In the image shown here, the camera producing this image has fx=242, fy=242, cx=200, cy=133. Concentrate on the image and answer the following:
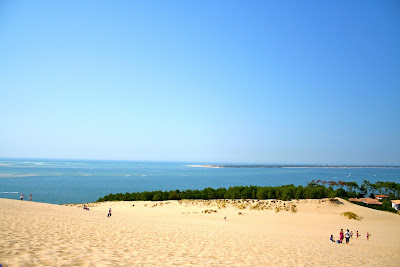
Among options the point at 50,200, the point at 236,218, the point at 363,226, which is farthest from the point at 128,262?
the point at 50,200

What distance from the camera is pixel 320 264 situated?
9.26 meters

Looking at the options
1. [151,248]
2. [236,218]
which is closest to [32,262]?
[151,248]

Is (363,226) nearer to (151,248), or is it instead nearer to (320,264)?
(320,264)

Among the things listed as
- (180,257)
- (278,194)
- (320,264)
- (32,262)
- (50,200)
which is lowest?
(50,200)

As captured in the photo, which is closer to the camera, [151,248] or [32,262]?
[32,262]

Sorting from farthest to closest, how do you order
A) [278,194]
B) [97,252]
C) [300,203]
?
[278,194] → [300,203] → [97,252]

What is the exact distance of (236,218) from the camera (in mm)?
28500

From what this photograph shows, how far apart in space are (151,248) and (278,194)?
35206 millimetres

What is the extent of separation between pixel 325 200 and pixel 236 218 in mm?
16393

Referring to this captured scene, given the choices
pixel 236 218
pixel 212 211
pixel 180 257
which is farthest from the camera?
pixel 212 211

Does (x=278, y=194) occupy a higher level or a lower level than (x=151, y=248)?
lower

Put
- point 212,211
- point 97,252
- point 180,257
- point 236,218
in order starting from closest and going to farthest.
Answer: point 97,252 → point 180,257 → point 236,218 → point 212,211

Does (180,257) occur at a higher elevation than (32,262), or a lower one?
lower

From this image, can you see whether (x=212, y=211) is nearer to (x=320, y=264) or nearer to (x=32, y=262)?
(x=320, y=264)
